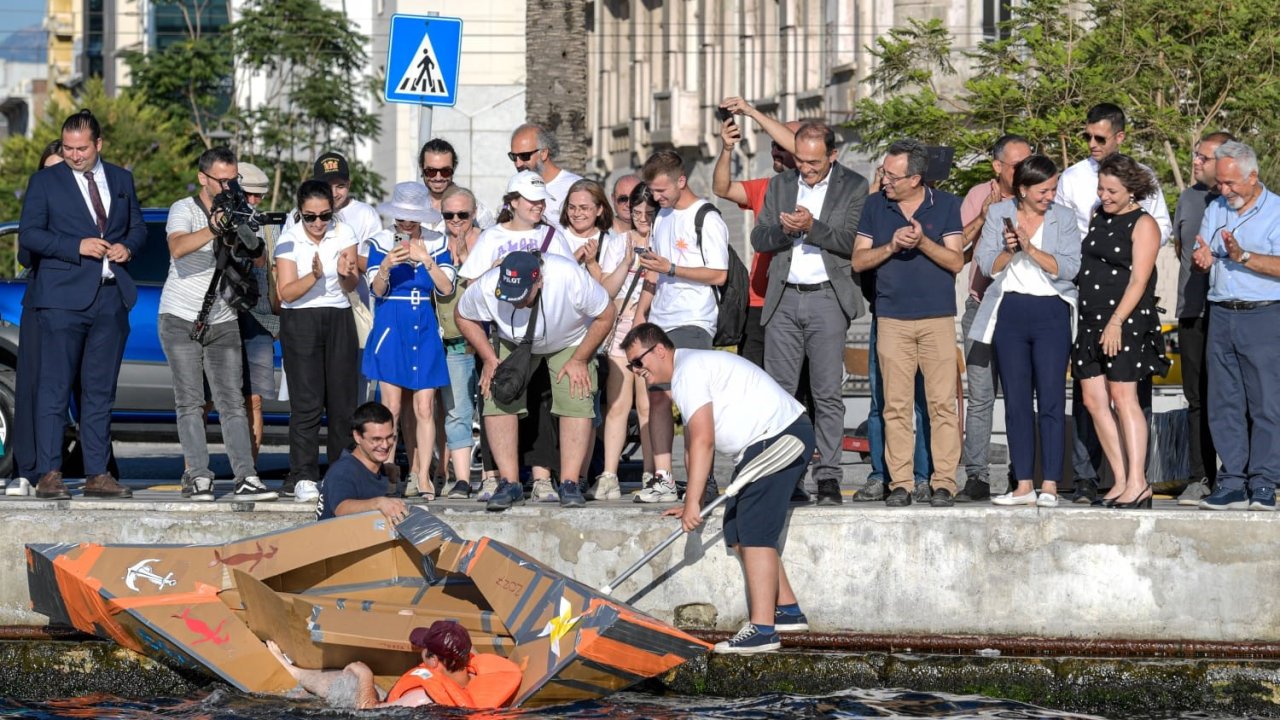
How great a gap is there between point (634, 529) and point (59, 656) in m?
3.09

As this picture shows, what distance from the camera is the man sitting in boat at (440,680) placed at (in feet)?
28.7

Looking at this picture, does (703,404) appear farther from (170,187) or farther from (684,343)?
(170,187)

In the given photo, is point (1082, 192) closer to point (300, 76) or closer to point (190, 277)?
point (190, 277)

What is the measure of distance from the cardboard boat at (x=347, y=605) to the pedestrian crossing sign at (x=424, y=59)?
12.8 ft

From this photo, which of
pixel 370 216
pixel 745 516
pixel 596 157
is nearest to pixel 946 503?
pixel 745 516

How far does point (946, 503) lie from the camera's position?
9.73 m

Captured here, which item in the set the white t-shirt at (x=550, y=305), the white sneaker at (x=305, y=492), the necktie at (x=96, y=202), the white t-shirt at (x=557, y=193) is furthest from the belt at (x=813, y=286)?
the necktie at (x=96, y=202)

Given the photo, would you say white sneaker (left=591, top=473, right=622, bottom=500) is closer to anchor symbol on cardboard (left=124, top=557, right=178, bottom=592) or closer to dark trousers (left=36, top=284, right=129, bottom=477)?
anchor symbol on cardboard (left=124, top=557, right=178, bottom=592)

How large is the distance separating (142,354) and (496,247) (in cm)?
348

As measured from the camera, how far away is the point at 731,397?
29.9 feet

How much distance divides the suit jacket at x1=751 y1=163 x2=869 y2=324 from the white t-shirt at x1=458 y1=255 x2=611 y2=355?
0.96 m

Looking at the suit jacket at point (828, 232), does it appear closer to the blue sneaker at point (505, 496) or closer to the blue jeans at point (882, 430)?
the blue jeans at point (882, 430)

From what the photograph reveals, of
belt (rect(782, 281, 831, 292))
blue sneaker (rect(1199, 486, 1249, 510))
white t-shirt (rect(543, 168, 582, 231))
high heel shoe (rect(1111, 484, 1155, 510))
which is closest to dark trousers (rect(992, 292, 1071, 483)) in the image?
high heel shoe (rect(1111, 484, 1155, 510))

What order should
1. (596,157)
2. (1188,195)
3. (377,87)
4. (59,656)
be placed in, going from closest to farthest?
(59,656) < (1188,195) < (377,87) < (596,157)
